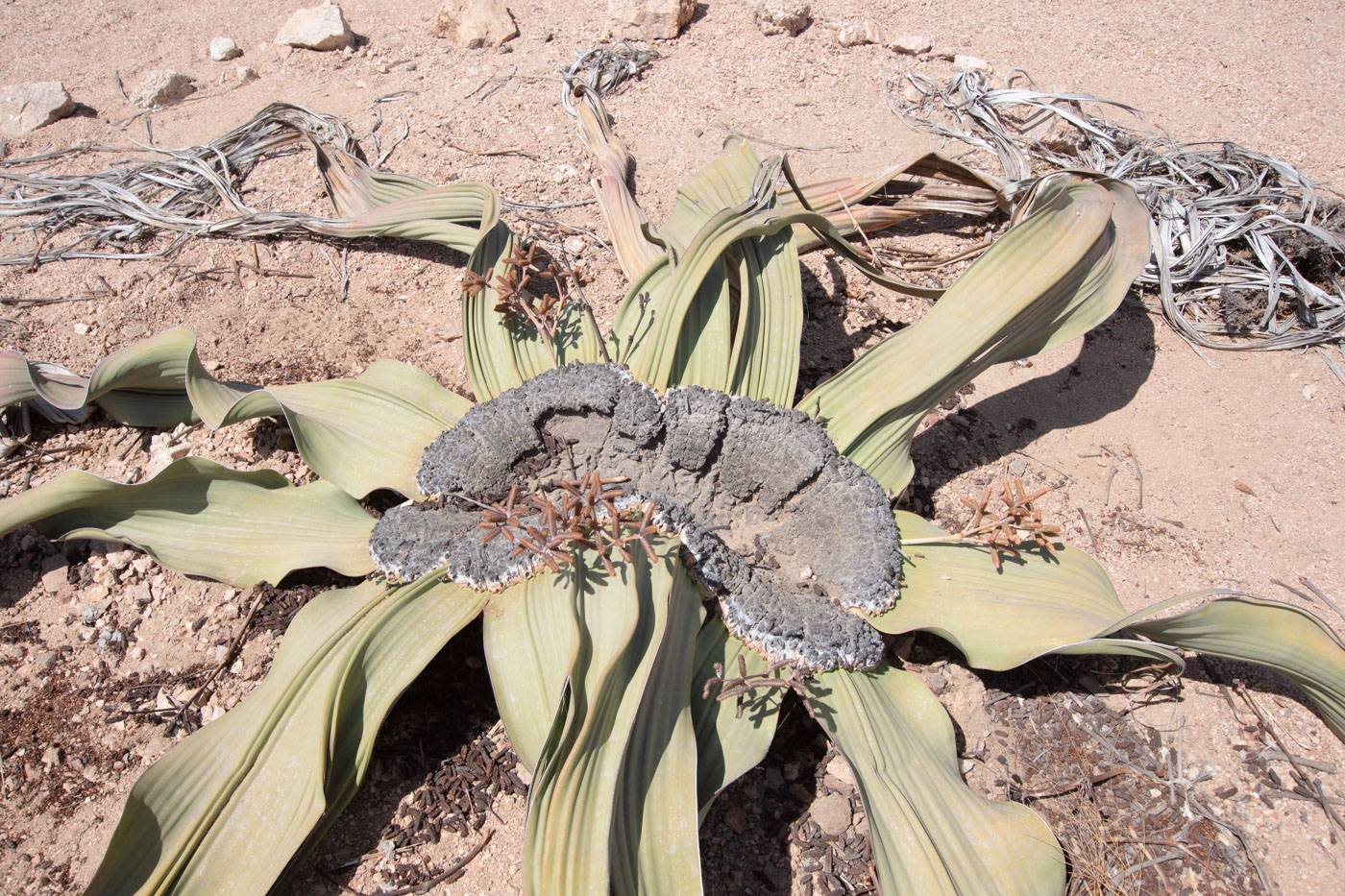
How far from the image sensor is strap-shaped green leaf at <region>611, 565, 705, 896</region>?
1011 mm

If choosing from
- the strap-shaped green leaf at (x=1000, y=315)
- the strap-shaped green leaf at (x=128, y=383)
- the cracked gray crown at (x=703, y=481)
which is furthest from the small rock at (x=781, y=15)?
the strap-shaped green leaf at (x=128, y=383)

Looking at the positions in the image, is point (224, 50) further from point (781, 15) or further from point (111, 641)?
point (111, 641)

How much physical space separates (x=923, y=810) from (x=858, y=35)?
8.16 ft

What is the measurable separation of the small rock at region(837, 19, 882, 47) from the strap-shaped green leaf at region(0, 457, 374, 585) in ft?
7.50

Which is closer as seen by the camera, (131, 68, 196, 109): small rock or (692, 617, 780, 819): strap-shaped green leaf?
(692, 617, 780, 819): strap-shaped green leaf

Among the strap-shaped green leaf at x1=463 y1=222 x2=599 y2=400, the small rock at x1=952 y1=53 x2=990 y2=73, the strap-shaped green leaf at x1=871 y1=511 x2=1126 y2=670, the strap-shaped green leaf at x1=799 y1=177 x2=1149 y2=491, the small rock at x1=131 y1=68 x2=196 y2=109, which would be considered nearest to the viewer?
the strap-shaped green leaf at x1=871 y1=511 x2=1126 y2=670

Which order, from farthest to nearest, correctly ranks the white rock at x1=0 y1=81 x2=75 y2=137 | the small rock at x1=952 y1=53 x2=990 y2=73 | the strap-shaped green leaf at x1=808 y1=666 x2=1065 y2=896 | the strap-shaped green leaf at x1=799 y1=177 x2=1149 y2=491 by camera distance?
the small rock at x1=952 y1=53 x2=990 y2=73
the white rock at x1=0 y1=81 x2=75 y2=137
the strap-shaped green leaf at x1=799 y1=177 x2=1149 y2=491
the strap-shaped green leaf at x1=808 y1=666 x2=1065 y2=896

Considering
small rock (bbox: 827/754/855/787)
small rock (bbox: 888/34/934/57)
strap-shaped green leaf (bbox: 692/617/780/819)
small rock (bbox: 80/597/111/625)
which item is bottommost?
small rock (bbox: 827/754/855/787)

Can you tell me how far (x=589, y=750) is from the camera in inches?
39.7

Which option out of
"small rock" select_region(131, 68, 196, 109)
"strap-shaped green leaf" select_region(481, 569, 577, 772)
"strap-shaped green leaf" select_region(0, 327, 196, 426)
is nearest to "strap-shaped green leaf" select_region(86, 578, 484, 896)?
"strap-shaped green leaf" select_region(481, 569, 577, 772)

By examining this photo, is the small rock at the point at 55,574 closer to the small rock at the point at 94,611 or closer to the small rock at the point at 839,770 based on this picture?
the small rock at the point at 94,611

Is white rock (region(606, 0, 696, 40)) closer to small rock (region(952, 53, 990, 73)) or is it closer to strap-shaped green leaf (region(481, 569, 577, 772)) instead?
small rock (region(952, 53, 990, 73))

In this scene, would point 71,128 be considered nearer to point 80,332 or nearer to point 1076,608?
point 80,332

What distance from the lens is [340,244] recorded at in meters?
2.07
